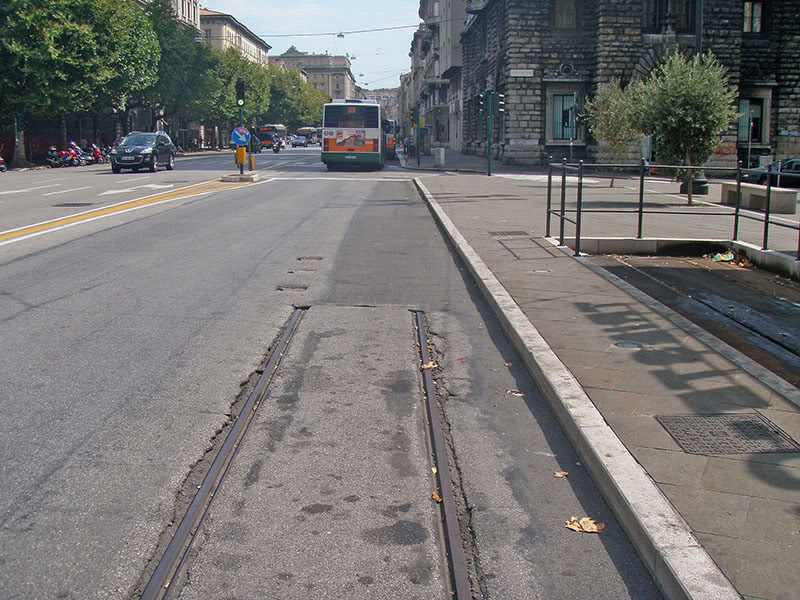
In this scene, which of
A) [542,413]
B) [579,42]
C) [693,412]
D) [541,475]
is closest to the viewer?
[541,475]

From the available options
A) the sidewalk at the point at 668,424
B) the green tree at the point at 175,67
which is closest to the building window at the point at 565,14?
the green tree at the point at 175,67

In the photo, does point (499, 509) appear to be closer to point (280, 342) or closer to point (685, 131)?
point (280, 342)

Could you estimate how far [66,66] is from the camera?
4784 centimetres

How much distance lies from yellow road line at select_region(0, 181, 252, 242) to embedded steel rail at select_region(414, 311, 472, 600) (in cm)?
927

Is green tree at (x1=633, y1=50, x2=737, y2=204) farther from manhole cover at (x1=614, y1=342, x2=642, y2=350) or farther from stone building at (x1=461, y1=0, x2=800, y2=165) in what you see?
stone building at (x1=461, y1=0, x2=800, y2=165)

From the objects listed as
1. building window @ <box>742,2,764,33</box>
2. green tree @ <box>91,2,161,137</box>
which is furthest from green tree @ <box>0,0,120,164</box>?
building window @ <box>742,2,764,33</box>

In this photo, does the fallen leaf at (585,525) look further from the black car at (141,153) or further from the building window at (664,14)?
the building window at (664,14)

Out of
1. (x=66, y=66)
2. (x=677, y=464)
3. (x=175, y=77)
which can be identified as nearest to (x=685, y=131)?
(x=677, y=464)

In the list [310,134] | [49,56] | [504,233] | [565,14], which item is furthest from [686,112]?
[310,134]

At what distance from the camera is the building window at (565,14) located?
41312mm

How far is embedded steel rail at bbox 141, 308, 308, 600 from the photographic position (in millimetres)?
3332

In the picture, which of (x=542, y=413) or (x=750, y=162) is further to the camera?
(x=750, y=162)

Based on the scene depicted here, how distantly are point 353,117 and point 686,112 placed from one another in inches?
826

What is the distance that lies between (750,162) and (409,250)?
33391 mm
